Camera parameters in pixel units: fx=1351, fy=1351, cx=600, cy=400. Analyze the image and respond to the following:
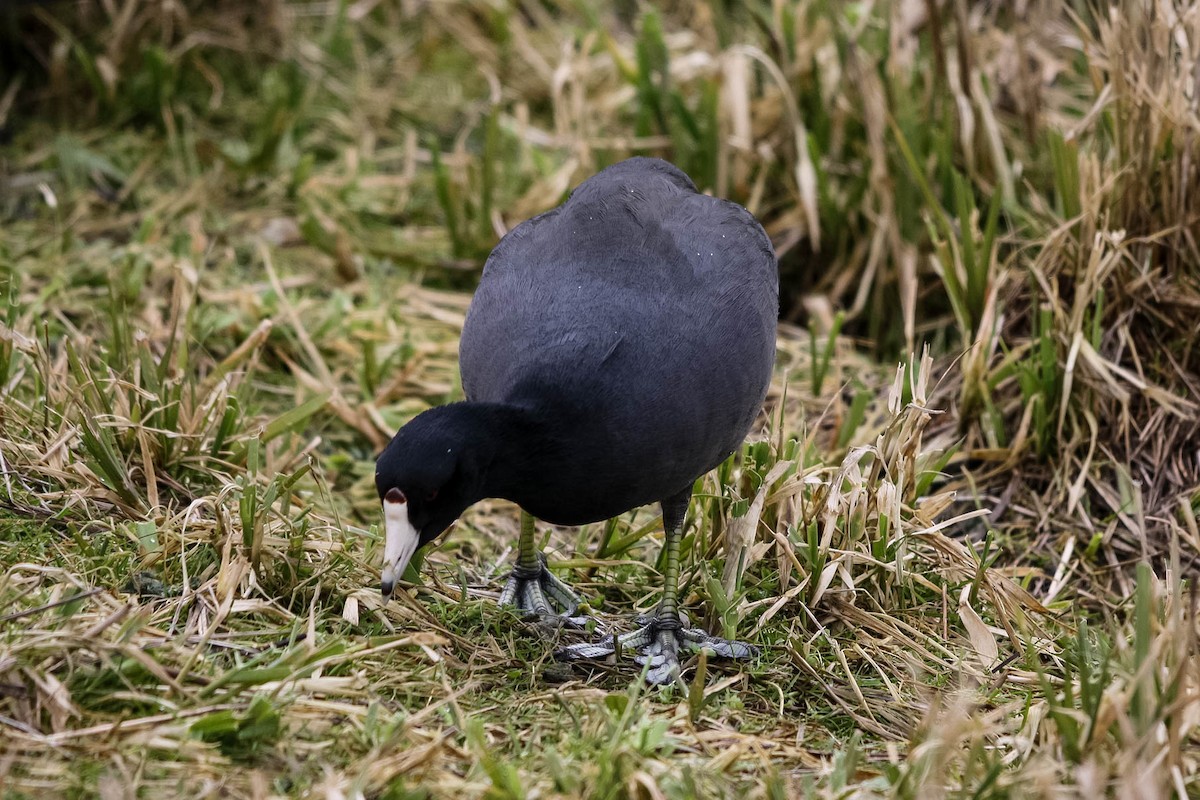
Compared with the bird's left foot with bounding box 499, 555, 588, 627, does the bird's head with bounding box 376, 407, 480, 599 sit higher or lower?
higher

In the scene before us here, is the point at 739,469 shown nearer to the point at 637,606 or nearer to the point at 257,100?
the point at 637,606

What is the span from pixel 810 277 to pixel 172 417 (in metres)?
3.00

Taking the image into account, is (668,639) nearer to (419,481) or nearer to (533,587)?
(533,587)

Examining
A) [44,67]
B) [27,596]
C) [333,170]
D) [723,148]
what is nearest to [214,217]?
[333,170]

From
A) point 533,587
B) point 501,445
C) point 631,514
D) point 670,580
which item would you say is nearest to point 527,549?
point 533,587

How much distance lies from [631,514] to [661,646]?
844mm

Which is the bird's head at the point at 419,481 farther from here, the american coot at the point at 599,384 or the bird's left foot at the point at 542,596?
the bird's left foot at the point at 542,596

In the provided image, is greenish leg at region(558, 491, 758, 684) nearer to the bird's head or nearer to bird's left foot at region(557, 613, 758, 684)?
bird's left foot at region(557, 613, 758, 684)

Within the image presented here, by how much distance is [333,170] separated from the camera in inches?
251

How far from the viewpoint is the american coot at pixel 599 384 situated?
10.3 ft

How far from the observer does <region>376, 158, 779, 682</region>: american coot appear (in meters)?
3.15

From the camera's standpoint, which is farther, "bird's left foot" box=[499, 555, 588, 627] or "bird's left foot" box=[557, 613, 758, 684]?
"bird's left foot" box=[499, 555, 588, 627]

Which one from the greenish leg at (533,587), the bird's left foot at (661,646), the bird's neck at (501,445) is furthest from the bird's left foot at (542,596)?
the bird's neck at (501,445)

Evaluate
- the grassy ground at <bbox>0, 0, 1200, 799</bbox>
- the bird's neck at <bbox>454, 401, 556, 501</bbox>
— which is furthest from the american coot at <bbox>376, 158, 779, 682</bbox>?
the grassy ground at <bbox>0, 0, 1200, 799</bbox>
